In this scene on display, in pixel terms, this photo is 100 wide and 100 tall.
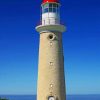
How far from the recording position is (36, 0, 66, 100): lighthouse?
61.2ft

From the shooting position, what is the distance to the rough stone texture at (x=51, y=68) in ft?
61.1

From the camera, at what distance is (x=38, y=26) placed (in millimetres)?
19078

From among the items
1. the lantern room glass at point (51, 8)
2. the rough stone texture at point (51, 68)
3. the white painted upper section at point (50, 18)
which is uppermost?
the lantern room glass at point (51, 8)

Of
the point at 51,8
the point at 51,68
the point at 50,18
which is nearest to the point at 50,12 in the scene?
the point at 51,8

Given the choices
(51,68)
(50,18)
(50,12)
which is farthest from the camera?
(50,12)

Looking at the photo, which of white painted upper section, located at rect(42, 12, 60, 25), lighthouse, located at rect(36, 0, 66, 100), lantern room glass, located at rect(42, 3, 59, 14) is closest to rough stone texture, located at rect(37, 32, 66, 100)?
lighthouse, located at rect(36, 0, 66, 100)

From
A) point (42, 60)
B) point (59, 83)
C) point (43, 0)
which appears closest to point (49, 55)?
point (42, 60)

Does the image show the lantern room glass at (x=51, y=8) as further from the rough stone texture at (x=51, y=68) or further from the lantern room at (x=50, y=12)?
the rough stone texture at (x=51, y=68)

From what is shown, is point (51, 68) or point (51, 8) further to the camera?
point (51, 8)

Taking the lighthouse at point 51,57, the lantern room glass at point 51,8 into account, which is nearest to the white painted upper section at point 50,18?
the lighthouse at point 51,57

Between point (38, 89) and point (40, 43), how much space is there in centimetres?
300

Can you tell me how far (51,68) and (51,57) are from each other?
2.31ft

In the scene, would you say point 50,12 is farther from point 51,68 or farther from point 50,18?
point 51,68

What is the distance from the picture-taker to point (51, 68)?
61.3ft
